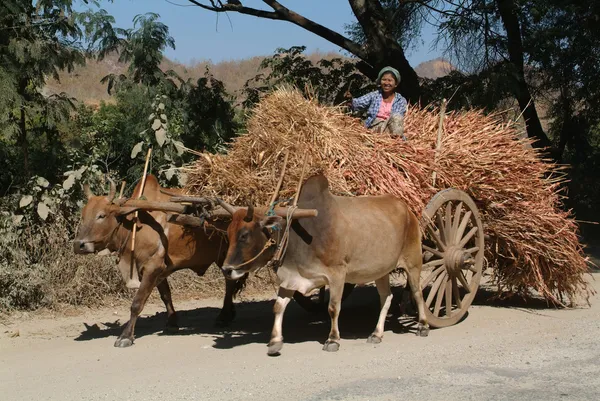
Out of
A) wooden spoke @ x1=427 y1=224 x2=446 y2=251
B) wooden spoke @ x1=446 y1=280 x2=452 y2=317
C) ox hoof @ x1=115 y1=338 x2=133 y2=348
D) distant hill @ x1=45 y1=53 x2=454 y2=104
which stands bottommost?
ox hoof @ x1=115 y1=338 x2=133 y2=348

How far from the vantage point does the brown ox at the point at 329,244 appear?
20.6 ft

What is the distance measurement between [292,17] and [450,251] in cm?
623

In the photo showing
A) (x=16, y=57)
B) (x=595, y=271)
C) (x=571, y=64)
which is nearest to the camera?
(x=16, y=57)

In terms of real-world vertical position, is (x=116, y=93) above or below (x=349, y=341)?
above

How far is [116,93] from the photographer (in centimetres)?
1180

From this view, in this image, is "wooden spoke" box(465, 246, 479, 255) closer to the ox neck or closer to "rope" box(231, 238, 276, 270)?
"rope" box(231, 238, 276, 270)

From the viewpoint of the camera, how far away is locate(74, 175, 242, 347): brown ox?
280 inches

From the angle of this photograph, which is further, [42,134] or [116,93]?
[116,93]

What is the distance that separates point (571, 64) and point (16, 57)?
1046cm

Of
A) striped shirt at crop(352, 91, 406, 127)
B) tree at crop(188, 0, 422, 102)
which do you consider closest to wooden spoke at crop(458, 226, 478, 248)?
striped shirt at crop(352, 91, 406, 127)

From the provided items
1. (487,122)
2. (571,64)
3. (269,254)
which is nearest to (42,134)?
(269,254)

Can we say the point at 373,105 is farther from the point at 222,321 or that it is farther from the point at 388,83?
the point at 222,321

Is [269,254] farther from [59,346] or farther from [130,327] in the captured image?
[59,346]

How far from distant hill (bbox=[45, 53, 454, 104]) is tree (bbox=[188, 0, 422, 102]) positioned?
6.85 ft
